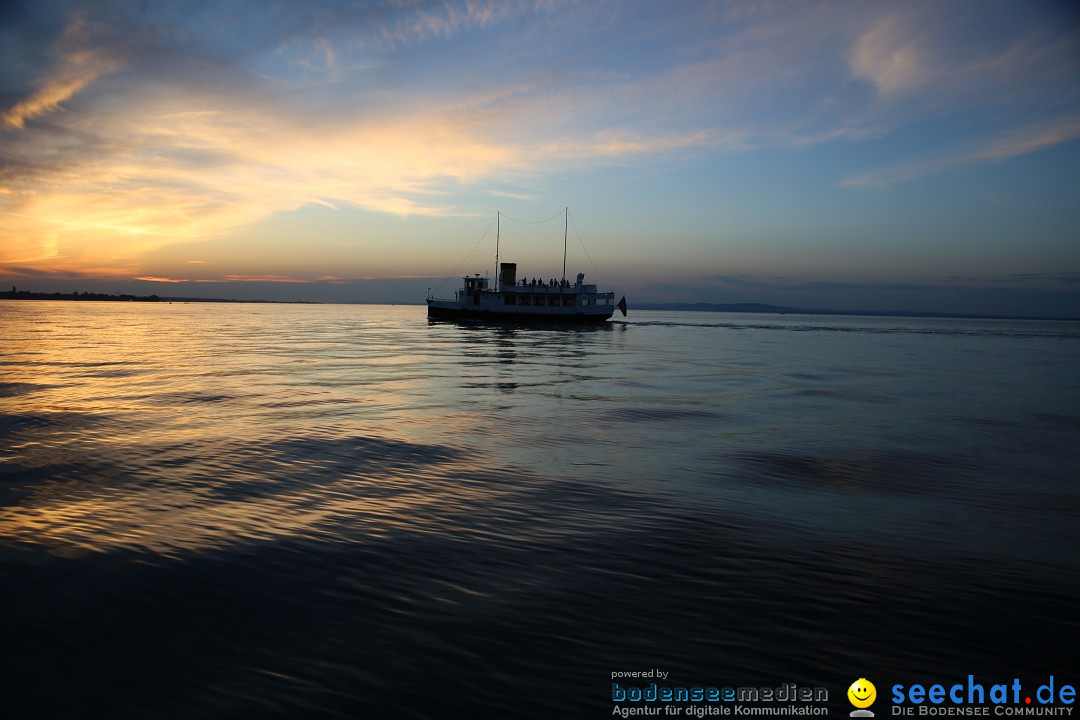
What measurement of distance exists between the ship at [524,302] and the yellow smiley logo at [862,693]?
88377 mm

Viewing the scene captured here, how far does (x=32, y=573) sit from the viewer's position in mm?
6707

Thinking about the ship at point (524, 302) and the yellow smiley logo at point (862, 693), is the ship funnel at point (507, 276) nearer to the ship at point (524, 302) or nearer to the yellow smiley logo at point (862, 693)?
the ship at point (524, 302)

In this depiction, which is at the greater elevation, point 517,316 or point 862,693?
point 517,316

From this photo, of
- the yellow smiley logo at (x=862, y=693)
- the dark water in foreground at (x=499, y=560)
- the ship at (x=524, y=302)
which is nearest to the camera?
the yellow smiley logo at (x=862, y=693)

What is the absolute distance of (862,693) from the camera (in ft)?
16.0

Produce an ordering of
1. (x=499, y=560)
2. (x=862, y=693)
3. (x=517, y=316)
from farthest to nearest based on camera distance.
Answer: (x=517, y=316) → (x=499, y=560) → (x=862, y=693)

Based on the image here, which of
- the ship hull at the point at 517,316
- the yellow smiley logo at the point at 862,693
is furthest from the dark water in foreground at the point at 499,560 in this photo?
the ship hull at the point at 517,316

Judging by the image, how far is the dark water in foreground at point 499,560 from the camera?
16.4 ft

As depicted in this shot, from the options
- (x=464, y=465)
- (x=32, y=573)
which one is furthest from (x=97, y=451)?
(x=464, y=465)

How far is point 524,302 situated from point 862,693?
90.8m

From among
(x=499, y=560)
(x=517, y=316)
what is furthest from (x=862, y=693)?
(x=517, y=316)

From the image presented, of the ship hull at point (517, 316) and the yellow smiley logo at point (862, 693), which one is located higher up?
the ship hull at point (517, 316)

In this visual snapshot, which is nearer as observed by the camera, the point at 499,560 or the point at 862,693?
the point at 862,693

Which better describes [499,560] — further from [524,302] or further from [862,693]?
A: [524,302]
